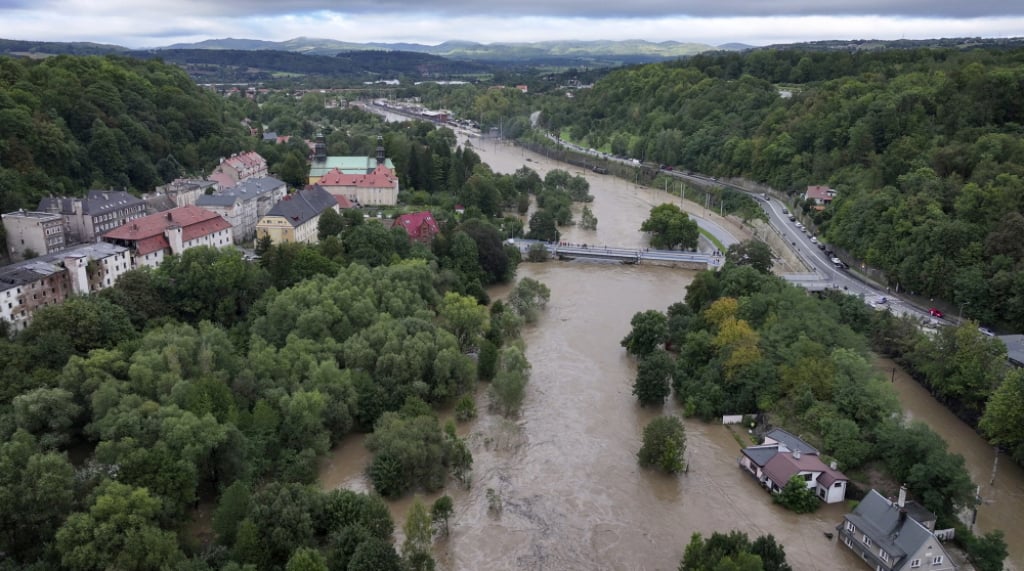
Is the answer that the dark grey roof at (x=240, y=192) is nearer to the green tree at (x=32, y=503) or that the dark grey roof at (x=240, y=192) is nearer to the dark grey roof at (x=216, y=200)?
the dark grey roof at (x=216, y=200)

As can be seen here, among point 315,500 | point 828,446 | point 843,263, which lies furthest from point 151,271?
point 843,263

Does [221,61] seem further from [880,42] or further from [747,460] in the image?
[747,460]

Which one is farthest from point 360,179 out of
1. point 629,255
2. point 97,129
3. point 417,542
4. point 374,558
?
point 374,558

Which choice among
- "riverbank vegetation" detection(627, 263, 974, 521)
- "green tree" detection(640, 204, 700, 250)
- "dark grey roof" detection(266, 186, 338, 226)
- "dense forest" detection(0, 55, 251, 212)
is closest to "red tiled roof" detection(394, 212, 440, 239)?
"dark grey roof" detection(266, 186, 338, 226)

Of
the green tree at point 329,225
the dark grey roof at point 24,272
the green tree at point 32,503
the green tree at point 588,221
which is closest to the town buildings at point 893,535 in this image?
the green tree at point 32,503

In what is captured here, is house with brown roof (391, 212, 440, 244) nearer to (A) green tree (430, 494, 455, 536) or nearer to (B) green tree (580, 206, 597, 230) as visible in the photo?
(B) green tree (580, 206, 597, 230)

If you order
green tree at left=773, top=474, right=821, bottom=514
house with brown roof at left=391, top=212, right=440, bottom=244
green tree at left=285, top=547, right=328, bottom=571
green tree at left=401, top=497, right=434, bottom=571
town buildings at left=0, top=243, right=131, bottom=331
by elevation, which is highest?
town buildings at left=0, top=243, right=131, bottom=331
